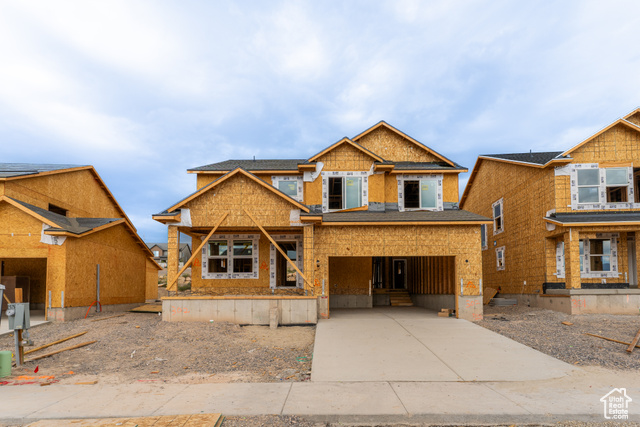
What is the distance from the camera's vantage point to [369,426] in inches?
261

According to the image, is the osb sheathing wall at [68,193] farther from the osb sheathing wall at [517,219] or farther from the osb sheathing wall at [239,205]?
the osb sheathing wall at [517,219]

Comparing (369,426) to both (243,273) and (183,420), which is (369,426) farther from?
(243,273)

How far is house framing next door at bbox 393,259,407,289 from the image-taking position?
26.0 metres

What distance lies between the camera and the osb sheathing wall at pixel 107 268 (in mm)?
17312

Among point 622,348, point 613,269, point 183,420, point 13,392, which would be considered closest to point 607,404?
point 622,348

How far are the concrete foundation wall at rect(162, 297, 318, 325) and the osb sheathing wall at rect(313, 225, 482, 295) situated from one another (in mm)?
1579

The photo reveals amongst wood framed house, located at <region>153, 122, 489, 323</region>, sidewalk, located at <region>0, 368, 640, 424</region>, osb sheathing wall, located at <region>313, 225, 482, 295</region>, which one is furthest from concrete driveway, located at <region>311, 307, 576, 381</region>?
wood framed house, located at <region>153, 122, 489, 323</region>

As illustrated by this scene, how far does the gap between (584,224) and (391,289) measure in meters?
10.8

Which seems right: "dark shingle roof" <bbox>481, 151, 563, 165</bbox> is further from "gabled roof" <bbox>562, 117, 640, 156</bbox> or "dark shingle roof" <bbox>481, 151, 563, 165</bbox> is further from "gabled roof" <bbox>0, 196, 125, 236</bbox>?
"gabled roof" <bbox>0, 196, 125, 236</bbox>

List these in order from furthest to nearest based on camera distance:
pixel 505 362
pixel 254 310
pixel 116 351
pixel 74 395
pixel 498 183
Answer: pixel 498 183 → pixel 254 310 → pixel 116 351 → pixel 505 362 → pixel 74 395

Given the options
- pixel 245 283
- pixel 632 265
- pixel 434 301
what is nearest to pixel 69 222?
pixel 245 283

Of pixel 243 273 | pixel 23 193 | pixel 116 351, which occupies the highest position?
pixel 23 193

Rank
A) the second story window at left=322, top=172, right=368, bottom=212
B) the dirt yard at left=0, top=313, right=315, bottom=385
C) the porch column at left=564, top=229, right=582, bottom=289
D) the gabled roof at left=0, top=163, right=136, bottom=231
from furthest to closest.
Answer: the second story window at left=322, top=172, right=368, bottom=212
the gabled roof at left=0, top=163, right=136, bottom=231
the porch column at left=564, top=229, right=582, bottom=289
the dirt yard at left=0, top=313, right=315, bottom=385

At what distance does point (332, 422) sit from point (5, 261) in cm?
2086
